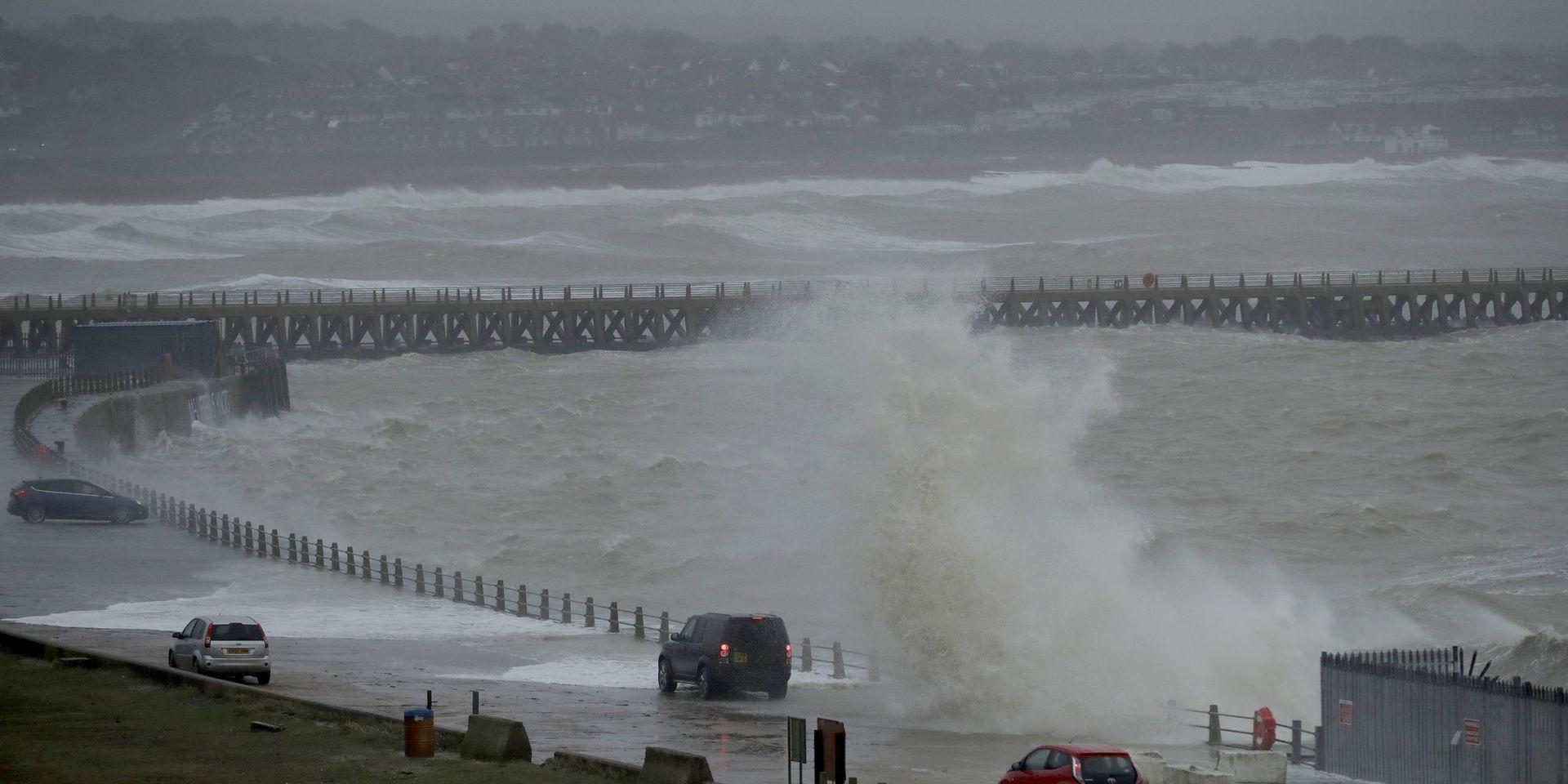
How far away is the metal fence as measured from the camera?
53.9 ft

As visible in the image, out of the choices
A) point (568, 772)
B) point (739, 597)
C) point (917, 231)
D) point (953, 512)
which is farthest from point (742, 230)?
point (568, 772)

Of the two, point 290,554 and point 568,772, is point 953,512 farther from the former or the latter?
point 290,554

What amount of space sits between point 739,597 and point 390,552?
902 cm

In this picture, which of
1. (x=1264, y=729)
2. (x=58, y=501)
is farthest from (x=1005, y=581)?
(x=58, y=501)

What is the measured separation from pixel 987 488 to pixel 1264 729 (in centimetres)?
795

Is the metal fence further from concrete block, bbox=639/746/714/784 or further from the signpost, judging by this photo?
concrete block, bbox=639/746/714/784

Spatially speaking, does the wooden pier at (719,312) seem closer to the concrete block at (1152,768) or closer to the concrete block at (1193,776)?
the concrete block at (1152,768)

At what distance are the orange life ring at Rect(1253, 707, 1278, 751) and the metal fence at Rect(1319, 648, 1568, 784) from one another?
61 cm

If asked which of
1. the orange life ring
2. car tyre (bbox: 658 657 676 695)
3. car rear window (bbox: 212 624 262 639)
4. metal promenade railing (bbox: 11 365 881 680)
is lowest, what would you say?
metal promenade railing (bbox: 11 365 881 680)

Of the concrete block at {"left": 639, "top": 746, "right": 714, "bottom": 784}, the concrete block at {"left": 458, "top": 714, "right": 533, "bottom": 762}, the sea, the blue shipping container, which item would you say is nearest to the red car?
the concrete block at {"left": 639, "top": 746, "right": 714, "bottom": 784}

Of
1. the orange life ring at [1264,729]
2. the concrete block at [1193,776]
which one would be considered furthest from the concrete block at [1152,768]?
the orange life ring at [1264,729]

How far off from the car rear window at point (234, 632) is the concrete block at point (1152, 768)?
33.3 feet

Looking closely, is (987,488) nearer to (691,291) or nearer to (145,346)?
(145,346)

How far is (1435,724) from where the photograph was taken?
1756cm
